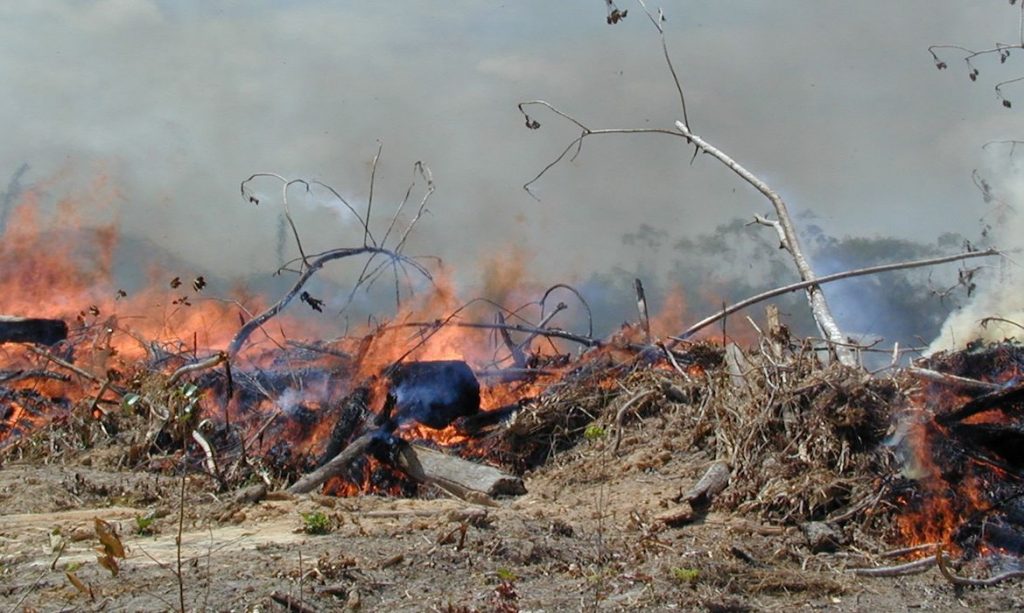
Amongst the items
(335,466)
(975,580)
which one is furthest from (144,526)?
(975,580)

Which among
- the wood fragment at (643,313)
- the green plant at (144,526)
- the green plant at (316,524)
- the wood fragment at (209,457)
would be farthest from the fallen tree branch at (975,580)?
the wood fragment at (209,457)

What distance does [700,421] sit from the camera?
28.7 feet

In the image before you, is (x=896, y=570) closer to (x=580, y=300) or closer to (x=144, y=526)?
(x=144, y=526)

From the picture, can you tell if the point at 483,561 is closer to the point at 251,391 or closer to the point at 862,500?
the point at 862,500

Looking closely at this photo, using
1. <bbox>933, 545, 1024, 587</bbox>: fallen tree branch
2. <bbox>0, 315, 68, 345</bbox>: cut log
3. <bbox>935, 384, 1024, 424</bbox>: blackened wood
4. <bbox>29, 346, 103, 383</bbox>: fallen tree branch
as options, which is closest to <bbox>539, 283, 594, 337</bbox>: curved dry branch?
<bbox>935, 384, 1024, 424</bbox>: blackened wood

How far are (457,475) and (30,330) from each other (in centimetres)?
589

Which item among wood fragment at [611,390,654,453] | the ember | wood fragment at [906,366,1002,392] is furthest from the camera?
wood fragment at [611,390,654,453]

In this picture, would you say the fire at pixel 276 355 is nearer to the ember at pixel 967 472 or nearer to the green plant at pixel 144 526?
the green plant at pixel 144 526

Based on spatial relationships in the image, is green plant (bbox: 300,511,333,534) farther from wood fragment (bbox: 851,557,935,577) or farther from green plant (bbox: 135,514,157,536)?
wood fragment (bbox: 851,557,935,577)

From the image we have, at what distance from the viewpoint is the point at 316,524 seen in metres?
6.65

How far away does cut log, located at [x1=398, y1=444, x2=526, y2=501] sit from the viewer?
8312 millimetres

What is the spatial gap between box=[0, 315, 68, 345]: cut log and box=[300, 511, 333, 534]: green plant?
6275 millimetres

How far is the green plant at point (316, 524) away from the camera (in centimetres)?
665

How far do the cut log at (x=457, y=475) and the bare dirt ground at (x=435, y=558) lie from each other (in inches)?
7.1
